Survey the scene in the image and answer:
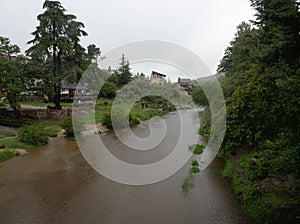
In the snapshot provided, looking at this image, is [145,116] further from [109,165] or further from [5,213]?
[5,213]

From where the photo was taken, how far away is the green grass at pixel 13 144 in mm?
14445

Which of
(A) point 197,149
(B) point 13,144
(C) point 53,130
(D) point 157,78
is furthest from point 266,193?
(D) point 157,78

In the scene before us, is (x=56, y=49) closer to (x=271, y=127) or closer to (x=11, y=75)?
(x=11, y=75)

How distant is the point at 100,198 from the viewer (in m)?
8.88

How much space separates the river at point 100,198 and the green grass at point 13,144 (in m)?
2.02

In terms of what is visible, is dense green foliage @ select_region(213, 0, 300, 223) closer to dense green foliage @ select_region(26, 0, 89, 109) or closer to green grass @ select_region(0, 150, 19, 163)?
green grass @ select_region(0, 150, 19, 163)

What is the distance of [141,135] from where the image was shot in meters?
20.9

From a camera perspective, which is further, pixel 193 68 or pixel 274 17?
pixel 193 68

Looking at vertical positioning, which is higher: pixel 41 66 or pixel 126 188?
pixel 41 66

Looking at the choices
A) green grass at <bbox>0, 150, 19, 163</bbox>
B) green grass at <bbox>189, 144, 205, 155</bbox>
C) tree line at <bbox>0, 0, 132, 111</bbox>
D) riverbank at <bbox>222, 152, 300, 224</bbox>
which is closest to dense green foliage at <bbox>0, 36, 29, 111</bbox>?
tree line at <bbox>0, 0, 132, 111</bbox>

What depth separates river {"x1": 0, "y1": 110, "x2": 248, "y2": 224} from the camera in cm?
753

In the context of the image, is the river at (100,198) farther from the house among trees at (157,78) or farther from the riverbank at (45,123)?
the house among trees at (157,78)

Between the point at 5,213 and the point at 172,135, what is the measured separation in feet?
46.7

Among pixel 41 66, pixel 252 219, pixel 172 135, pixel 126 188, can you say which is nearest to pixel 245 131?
pixel 252 219
